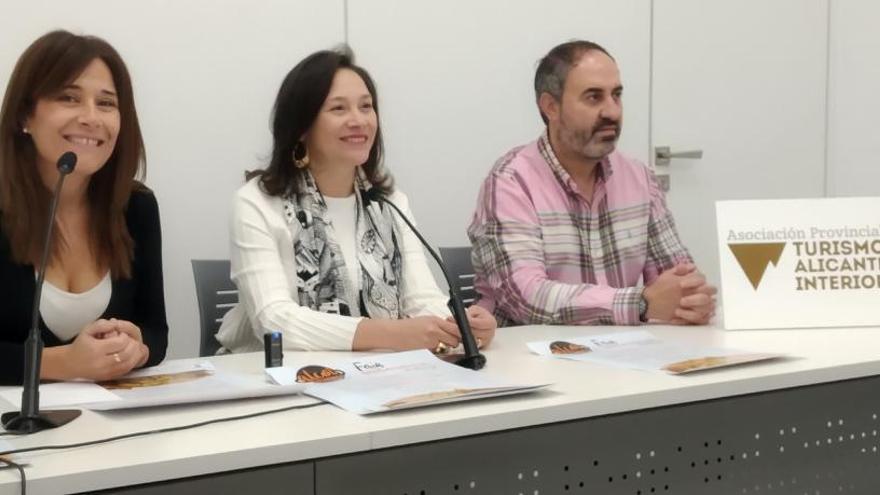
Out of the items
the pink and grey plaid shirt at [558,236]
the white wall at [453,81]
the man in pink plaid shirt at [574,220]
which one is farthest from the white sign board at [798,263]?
the white wall at [453,81]

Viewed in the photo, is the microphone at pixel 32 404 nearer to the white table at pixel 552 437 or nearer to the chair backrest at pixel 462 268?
the white table at pixel 552 437

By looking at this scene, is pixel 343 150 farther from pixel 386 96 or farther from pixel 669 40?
pixel 669 40

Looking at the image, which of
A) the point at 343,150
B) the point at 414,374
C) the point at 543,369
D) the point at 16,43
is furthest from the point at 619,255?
the point at 16,43

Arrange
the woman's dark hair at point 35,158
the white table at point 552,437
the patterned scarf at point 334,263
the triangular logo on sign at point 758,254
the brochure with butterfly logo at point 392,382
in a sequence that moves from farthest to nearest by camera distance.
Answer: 1. the patterned scarf at point 334,263
2. the triangular logo on sign at point 758,254
3. the woman's dark hair at point 35,158
4. the brochure with butterfly logo at point 392,382
5. the white table at point 552,437

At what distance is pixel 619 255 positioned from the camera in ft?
8.50

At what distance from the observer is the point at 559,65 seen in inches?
108

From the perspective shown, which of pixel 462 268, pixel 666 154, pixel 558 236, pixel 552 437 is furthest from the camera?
pixel 666 154

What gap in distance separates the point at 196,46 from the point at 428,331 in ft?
5.23

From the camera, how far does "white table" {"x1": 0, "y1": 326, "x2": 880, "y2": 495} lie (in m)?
1.21

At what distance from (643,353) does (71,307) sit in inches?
41.5

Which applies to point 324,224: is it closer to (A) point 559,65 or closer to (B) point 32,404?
(A) point 559,65

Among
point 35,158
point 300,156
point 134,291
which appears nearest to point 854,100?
point 300,156

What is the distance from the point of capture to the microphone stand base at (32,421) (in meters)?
1.29

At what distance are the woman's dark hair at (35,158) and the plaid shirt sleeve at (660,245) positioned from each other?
1340mm
